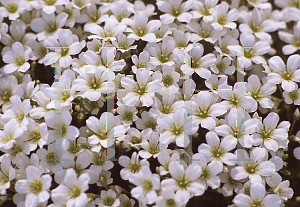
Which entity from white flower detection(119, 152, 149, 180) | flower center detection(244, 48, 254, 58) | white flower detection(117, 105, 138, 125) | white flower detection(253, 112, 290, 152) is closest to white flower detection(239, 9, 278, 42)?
flower center detection(244, 48, 254, 58)

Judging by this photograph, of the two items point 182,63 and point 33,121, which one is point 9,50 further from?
point 182,63

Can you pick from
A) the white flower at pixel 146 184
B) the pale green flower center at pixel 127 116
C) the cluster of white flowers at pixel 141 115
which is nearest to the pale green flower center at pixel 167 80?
the cluster of white flowers at pixel 141 115

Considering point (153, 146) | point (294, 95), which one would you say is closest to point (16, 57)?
point (153, 146)

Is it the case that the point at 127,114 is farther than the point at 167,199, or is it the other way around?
the point at 127,114

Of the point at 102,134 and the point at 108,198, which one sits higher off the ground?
the point at 102,134

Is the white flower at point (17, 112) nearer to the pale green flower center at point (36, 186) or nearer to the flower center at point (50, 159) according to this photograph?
the flower center at point (50, 159)

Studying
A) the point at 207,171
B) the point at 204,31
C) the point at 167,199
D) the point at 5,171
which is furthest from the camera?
the point at 204,31

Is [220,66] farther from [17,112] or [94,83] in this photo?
[17,112]
